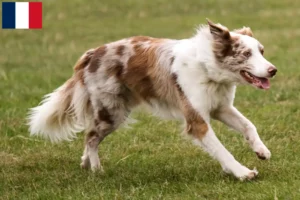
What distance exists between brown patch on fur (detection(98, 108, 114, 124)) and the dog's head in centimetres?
138

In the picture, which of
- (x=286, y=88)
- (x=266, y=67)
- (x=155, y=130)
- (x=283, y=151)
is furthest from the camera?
(x=286, y=88)

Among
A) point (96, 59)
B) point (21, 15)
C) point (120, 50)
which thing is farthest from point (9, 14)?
point (120, 50)

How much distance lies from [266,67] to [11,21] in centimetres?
834

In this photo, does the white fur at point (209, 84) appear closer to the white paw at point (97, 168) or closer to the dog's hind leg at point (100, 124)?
the dog's hind leg at point (100, 124)

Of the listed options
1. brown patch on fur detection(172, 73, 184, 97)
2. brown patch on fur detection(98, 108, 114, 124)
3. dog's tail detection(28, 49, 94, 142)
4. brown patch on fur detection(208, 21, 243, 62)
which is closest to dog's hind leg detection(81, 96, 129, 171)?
brown patch on fur detection(98, 108, 114, 124)

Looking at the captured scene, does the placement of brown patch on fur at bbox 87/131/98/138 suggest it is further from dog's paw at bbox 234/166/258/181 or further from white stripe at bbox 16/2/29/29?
white stripe at bbox 16/2/29/29

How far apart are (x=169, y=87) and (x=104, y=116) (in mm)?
866

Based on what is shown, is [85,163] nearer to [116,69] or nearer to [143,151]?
[143,151]

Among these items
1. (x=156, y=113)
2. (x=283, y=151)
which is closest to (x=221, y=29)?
(x=156, y=113)

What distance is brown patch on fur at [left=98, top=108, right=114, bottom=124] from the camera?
24.9ft

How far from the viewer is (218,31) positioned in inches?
265

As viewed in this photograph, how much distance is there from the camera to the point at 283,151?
25.4 ft

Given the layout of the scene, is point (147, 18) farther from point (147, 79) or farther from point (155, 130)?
point (147, 79)

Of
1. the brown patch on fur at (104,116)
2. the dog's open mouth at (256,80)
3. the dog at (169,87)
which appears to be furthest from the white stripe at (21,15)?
the dog's open mouth at (256,80)
